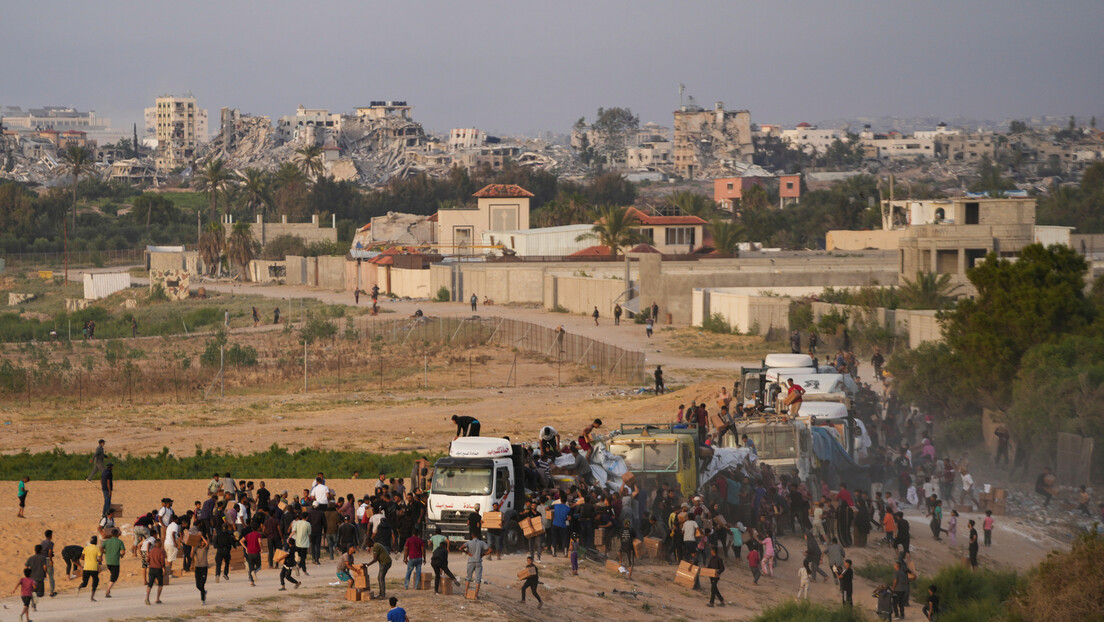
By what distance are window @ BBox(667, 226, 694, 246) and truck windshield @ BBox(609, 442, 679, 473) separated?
6096 centimetres

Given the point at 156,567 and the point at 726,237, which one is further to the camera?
the point at 726,237

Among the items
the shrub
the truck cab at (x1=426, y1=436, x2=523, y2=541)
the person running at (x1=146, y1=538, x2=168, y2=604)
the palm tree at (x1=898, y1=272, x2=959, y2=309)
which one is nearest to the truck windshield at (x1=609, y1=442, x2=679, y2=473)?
the truck cab at (x1=426, y1=436, x2=523, y2=541)

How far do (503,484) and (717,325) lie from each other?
118 feet

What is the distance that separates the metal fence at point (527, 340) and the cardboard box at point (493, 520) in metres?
24.6

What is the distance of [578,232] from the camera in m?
83.8

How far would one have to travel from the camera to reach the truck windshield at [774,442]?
24766 mm

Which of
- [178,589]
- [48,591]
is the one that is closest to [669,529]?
[178,589]

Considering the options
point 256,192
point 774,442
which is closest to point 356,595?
point 774,442

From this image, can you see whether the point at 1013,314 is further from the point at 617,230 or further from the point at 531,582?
the point at 617,230

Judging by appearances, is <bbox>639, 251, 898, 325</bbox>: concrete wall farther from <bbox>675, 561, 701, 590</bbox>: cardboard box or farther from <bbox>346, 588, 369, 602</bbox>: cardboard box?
<bbox>346, 588, 369, 602</bbox>: cardboard box

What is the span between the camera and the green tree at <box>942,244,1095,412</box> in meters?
33.8

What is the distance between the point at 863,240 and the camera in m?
86.4

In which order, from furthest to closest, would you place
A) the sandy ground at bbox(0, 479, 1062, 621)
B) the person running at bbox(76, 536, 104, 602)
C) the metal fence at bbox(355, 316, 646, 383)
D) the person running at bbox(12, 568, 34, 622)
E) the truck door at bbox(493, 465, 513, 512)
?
1. the metal fence at bbox(355, 316, 646, 383)
2. the truck door at bbox(493, 465, 513, 512)
3. the person running at bbox(76, 536, 104, 602)
4. the sandy ground at bbox(0, 479, 1062, 621)
5. the person running at bbox(12, 568, 34, 622)

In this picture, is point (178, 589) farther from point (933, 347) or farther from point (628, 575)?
point (933, 347)
